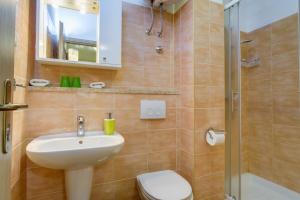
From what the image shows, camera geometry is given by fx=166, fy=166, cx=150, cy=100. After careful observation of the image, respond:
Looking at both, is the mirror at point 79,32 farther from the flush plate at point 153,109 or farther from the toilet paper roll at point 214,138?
the toilet paper roll at point 214,138

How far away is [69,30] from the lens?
1.27 metres

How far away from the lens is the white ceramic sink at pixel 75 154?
877 millimetres

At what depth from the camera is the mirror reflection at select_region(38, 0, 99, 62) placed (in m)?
1.20

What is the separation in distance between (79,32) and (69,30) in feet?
0.23

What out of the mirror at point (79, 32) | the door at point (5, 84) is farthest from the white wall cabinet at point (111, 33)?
the door at point (5, 84)

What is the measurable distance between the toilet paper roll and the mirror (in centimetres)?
98

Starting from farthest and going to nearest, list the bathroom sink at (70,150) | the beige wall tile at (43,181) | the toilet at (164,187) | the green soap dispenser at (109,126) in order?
the green soap dispenser at (109,126) → the beige wall tile at (43,181) → the toilet at (164,187) → the bathroom sink at (70,150)

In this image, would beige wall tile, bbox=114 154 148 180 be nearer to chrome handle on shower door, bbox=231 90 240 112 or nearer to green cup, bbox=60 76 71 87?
green cup, bbox=60 76 71 87

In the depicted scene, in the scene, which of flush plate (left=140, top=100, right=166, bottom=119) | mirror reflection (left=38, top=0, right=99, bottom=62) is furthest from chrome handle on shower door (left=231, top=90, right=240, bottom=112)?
mirror reflection (left=38, top=0, right=99, bottom=62)

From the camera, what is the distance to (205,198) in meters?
1.42

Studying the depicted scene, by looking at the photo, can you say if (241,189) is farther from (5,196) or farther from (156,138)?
(5,196)

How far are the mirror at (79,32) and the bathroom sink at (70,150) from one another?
566mm

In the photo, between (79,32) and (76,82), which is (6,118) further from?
(79,32)

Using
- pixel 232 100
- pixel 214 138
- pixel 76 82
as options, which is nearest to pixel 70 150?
pixel 76 82
